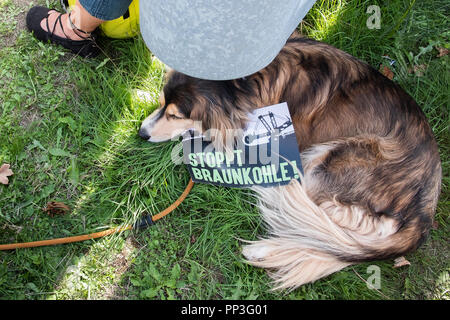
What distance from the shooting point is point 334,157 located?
2.12m

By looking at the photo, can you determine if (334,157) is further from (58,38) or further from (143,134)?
(58,38)

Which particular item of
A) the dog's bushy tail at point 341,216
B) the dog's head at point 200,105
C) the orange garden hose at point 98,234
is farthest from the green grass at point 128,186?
the dog's head at point 200,105

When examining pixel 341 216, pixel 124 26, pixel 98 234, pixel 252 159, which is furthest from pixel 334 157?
pixel 124 26

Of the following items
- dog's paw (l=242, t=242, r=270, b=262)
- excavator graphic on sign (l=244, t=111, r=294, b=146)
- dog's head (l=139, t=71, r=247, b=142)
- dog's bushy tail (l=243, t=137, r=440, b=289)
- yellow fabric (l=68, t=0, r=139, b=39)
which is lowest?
dog's paw (l=242, t=242, r=270, b=262)

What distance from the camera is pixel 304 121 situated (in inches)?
86.5

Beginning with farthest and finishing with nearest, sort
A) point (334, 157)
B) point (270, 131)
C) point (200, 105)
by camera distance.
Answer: point (270, 131) < point (334, 157) < point (200, 105)

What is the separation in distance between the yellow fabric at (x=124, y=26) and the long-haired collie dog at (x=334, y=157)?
2.48 feet

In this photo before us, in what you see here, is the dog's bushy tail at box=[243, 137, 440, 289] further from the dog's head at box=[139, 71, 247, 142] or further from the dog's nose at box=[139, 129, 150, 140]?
the dog's nose at box=[139, 129, 150, 140]

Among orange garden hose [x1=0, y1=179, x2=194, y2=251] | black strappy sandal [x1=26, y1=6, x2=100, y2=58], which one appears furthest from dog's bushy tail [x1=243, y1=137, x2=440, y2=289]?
black strappy sandal [x1=26, y1=6, x2=100, y2=58]

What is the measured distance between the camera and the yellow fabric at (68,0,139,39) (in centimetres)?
246

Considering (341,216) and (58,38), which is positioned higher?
(58,38)

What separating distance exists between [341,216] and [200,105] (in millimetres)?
1016

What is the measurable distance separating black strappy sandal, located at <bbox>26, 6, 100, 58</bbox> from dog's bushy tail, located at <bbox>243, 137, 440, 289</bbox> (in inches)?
65.5
